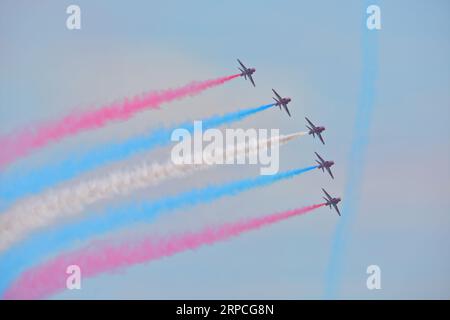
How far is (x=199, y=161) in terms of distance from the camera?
64.6 m

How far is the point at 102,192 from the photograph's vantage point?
206 feet
